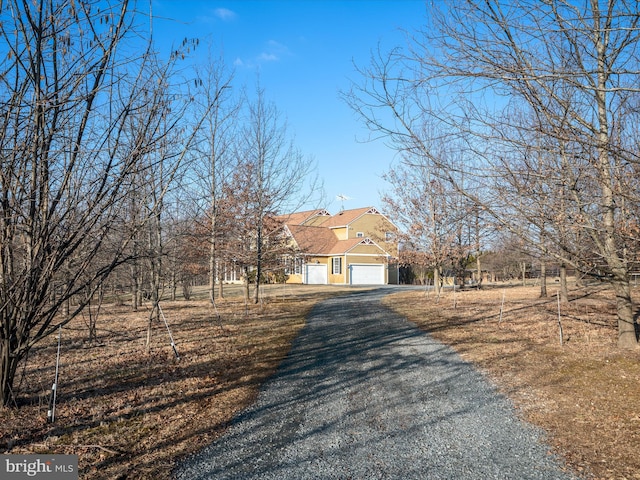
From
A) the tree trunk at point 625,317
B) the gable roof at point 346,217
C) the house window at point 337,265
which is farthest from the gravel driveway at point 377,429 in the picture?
the gable roof at point 346,217

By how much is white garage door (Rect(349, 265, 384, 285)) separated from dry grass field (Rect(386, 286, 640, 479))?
21.0 metres

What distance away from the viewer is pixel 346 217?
42000mm

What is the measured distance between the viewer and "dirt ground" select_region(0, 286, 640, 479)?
178 inches

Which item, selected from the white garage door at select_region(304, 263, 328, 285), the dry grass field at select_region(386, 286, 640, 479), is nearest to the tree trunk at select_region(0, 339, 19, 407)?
the dry grass field at select_region(386, 286, 640, 479)

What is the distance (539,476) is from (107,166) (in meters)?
5.56

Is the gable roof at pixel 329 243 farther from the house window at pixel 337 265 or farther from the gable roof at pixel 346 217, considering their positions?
the gable roof at pixel 346 217

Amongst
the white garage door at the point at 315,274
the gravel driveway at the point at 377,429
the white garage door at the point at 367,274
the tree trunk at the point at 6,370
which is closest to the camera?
the gravel driveway at the point at 377,429

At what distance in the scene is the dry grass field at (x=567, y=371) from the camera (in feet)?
15.2

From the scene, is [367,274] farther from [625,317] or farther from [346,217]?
[625,317]

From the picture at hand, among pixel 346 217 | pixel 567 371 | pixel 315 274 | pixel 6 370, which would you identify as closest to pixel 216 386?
pixel 6 370

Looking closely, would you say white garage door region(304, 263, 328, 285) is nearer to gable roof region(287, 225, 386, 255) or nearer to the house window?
the house window

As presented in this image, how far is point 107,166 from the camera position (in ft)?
18.1

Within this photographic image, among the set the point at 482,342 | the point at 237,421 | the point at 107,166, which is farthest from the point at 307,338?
the point at 107,166

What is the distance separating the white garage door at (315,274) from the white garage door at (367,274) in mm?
2378
